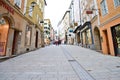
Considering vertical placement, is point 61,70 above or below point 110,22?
below

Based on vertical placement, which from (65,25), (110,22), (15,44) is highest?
(65,25)

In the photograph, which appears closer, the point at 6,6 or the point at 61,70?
the point at 61,70

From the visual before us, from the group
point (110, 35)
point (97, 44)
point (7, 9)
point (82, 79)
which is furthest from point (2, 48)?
point (97, 44)

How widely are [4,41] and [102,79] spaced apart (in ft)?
28.3

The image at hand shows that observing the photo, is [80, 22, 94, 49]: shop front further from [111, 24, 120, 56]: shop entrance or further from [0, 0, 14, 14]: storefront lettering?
[0, 0, 14, 14]: storefront lettering

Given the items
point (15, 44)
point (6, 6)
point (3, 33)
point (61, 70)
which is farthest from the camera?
point (15, 44)

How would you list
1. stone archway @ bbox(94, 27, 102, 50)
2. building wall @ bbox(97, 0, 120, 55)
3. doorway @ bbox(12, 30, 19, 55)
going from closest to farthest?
building wall @ bbox(97, 0, 120, 55), doorway @ bbox(12, 30, 19, 55), stone archway @ bbox(94, 27, 102, 50)

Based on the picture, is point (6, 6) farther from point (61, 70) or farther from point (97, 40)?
point (97, 40)

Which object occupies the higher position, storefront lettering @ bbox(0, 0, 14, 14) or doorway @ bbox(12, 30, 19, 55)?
storefront lettering @ bbox(0, 0, 14, 14)

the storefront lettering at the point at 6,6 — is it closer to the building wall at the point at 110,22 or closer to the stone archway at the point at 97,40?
the building wall at the point at 110,22

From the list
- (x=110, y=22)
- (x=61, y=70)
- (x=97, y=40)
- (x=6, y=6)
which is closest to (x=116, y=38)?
(x=110, y=22)

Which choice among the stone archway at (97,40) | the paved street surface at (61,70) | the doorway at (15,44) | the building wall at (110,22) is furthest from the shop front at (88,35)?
the doorway at (15,44)

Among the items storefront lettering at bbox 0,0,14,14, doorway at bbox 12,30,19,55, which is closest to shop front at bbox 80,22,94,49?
doorway at bbox 12,30,19,55

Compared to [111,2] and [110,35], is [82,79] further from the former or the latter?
[111,2]
